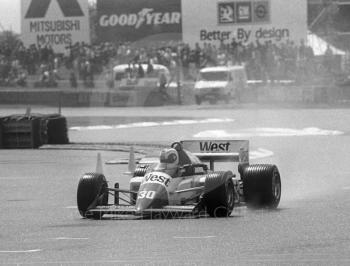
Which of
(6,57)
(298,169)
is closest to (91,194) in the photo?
(298,169)

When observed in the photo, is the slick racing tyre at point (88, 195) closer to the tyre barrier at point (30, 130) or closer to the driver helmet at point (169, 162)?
the driver helmet at point (169, 162)

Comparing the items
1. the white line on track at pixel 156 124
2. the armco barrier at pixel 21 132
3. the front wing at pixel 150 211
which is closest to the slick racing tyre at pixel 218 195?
the front wing at pixel 150 211

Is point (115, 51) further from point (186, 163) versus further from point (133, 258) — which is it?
point (133, 258)

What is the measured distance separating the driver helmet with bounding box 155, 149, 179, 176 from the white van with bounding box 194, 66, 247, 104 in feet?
92.2

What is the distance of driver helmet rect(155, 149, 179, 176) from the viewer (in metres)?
13.1

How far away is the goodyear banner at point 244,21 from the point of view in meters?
34.7

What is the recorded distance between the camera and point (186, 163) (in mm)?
13414

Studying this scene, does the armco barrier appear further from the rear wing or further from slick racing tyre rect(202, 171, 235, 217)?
slick racing tyre rect(202, 171, 235, 217)

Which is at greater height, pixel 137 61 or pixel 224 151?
pixel 137 61

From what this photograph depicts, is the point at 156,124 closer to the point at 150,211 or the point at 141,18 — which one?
the point at 141,18

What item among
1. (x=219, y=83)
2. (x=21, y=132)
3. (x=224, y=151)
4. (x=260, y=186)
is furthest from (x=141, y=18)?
(x=260, y=186)

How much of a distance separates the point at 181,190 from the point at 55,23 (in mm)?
31769

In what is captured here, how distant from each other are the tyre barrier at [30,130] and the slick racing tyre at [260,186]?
13.2m

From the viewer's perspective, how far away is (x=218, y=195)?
12.7 metres
